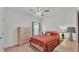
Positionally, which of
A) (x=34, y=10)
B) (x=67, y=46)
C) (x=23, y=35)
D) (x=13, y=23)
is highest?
(x=34, y=10)

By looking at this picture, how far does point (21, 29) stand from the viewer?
5.03ft

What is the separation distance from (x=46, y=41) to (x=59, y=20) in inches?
13.5

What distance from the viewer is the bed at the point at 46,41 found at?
4.84 ft

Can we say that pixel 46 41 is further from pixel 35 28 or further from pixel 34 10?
pixel 34 10

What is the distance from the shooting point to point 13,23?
4.90ft

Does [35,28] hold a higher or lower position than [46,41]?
higher

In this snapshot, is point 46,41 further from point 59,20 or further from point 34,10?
point 34,10

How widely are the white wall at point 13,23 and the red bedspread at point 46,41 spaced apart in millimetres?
205

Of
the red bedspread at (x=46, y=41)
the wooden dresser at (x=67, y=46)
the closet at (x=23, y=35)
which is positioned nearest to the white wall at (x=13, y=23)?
the closet at (x=23, y=35)

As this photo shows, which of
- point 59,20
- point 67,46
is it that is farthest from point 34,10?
point 67,46

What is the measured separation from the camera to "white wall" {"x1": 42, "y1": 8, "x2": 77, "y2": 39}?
1.51 meters
